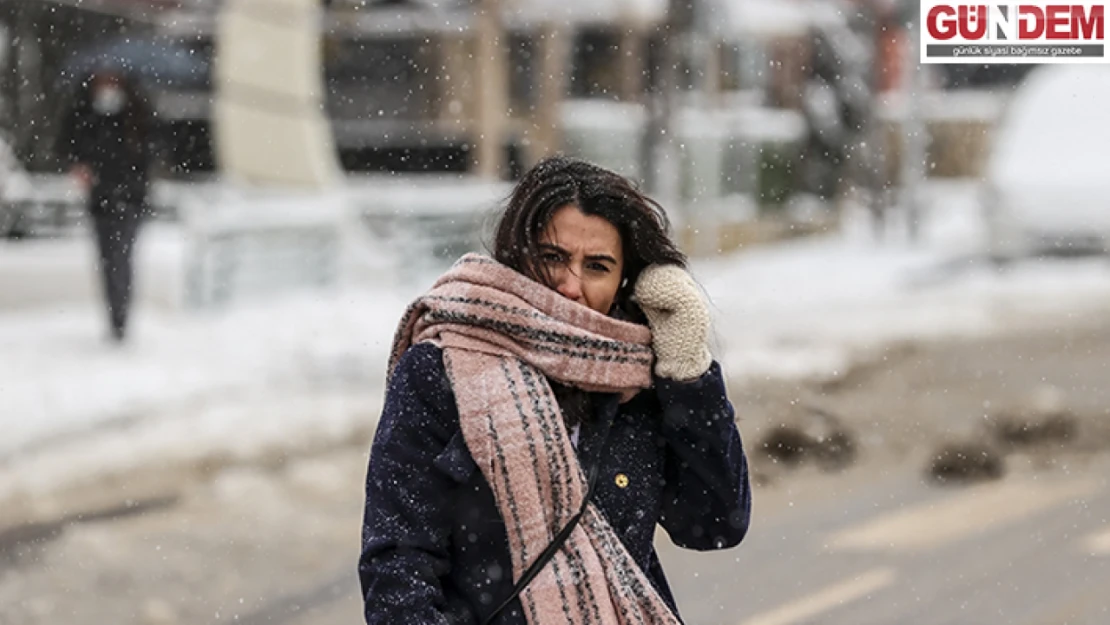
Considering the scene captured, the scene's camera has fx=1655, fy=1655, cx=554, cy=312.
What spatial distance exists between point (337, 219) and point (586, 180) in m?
12.0

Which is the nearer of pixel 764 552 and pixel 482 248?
pixel 482 248

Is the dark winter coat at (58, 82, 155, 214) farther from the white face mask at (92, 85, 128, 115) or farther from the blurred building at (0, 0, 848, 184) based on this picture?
the blurred building at (0, 0, 848, 184)

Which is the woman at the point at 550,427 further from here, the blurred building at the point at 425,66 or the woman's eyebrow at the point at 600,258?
the blurred building at the point at 425,66

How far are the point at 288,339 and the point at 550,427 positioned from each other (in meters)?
10.3

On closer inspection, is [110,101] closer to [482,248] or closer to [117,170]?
[117,170]

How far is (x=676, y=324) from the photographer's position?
222 centimetres

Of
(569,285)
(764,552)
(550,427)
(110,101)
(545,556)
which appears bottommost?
(764,552)

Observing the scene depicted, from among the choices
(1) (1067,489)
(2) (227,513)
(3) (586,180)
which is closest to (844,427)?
(1) (1067,489)

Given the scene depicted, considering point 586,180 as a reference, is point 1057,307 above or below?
below

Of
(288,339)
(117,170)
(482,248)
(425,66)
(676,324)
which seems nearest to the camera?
(676,324)

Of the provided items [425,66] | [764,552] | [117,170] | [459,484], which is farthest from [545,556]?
[425,66]

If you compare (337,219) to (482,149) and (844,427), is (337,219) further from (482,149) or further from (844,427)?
(844,427)

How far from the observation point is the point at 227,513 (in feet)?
23.1

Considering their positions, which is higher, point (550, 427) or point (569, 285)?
point (569, 285)
